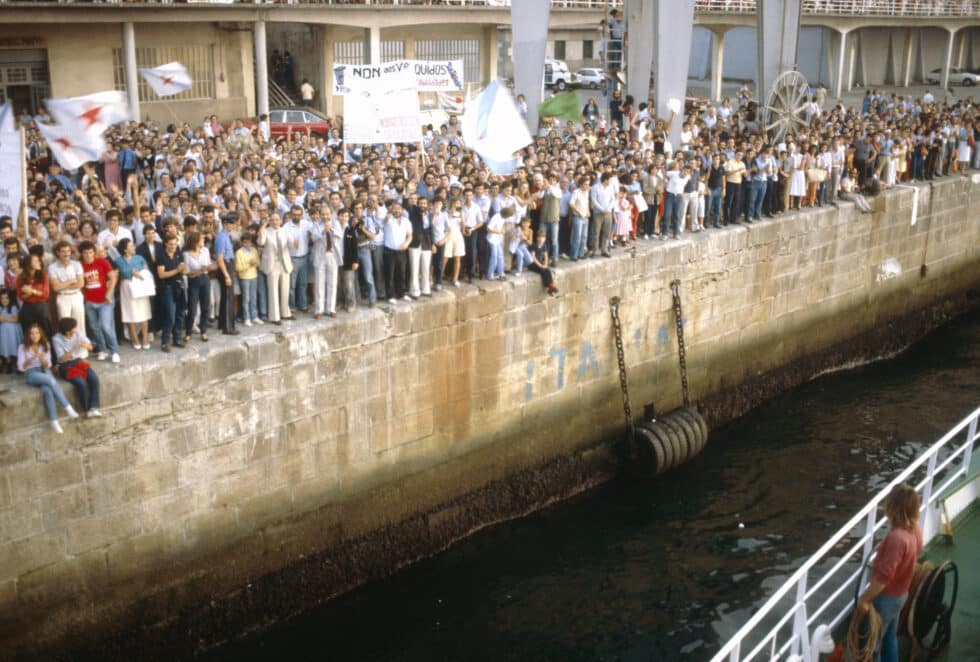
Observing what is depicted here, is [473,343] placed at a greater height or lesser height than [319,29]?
lesser

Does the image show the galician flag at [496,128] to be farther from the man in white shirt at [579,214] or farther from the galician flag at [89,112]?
the galician flag at [89,112]

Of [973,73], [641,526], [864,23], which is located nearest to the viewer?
[641,526]

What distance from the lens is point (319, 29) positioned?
33875 mm

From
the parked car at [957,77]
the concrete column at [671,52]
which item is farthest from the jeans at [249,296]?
the parked car at [957,77]

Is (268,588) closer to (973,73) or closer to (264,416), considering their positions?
(264,416)

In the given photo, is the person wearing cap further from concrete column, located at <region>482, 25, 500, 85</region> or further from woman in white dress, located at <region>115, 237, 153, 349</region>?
concrete column, located at <region>482, 25, 500, 85</region>

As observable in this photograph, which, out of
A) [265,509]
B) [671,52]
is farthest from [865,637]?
[671,52]

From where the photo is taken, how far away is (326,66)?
34000 mm

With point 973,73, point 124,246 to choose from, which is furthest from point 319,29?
point 973,73

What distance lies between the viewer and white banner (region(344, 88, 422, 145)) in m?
16.0

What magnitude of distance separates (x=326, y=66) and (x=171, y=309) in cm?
2319

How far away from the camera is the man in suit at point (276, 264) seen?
1345 centimetres

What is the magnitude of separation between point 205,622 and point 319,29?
25.0 meters

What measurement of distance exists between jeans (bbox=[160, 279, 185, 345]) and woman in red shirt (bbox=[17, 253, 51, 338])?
1304mm
